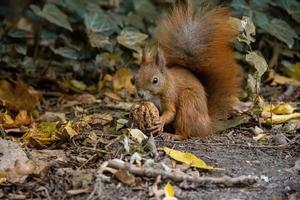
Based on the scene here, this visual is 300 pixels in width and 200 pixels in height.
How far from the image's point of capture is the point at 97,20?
545 centimetres

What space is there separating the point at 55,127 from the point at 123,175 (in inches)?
43.0

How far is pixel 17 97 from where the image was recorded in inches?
192

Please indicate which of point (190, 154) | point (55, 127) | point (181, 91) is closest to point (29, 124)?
point (55, 127)

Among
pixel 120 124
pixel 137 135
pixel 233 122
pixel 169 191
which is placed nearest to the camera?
pixel 169 191

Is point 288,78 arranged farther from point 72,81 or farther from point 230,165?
point 230,165

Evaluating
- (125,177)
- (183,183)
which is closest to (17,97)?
(125,177)

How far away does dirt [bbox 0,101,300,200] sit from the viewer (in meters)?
2.97

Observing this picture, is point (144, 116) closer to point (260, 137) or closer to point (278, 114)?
point (260, 137)

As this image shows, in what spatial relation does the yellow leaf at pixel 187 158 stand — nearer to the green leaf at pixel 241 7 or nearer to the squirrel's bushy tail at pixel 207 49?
the squirrel's bushy tail at pixel 207 49

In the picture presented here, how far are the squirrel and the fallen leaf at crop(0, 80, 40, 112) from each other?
1138 millimetres

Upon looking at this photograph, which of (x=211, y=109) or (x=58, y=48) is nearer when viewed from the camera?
(x=211, y=109)

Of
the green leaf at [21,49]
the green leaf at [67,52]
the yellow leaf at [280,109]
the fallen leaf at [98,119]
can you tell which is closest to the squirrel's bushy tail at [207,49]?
the yellow leaf at [280,109]

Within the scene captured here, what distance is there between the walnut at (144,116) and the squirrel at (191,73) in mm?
61

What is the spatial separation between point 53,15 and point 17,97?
32.1 inches
